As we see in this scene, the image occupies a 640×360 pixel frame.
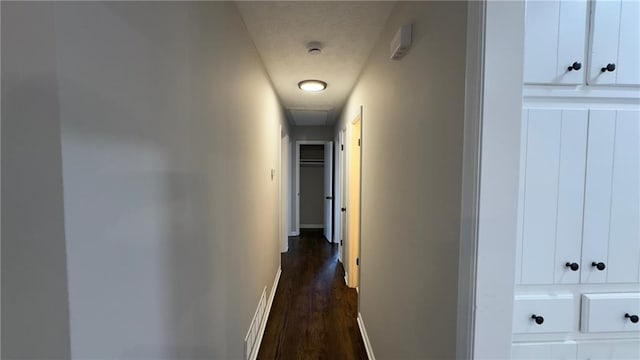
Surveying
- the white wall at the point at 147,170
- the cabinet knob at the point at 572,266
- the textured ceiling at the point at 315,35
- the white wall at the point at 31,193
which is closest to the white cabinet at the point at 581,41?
the cabinet knob at the point at 572,266

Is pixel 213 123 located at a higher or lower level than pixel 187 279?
higher

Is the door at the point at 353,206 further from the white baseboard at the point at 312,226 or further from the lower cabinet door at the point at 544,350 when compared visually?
the white baseboard at the point at 312,226

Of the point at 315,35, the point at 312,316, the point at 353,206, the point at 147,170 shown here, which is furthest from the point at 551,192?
the point at 353,206

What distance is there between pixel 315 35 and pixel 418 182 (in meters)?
1.28

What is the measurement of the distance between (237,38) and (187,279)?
131 centimetres

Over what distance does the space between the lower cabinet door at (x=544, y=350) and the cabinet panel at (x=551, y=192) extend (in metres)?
0.22

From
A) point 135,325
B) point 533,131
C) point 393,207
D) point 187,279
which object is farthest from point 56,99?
point 393,207

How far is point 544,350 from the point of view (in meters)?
0.97

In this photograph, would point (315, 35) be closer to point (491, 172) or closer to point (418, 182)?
point (418, 182)

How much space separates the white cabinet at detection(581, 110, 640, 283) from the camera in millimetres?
943

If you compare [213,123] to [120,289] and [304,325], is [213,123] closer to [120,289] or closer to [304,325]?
[120,289]

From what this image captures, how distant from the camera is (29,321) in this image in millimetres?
529

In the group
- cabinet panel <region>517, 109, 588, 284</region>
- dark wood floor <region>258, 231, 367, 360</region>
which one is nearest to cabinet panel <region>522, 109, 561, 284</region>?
cabinet panel <region>517, 109, 588, 284</region>

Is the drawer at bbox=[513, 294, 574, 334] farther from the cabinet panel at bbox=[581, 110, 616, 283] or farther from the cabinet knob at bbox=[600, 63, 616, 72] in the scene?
the cabinet knob at bbox=[600, 63, 616, 72]
